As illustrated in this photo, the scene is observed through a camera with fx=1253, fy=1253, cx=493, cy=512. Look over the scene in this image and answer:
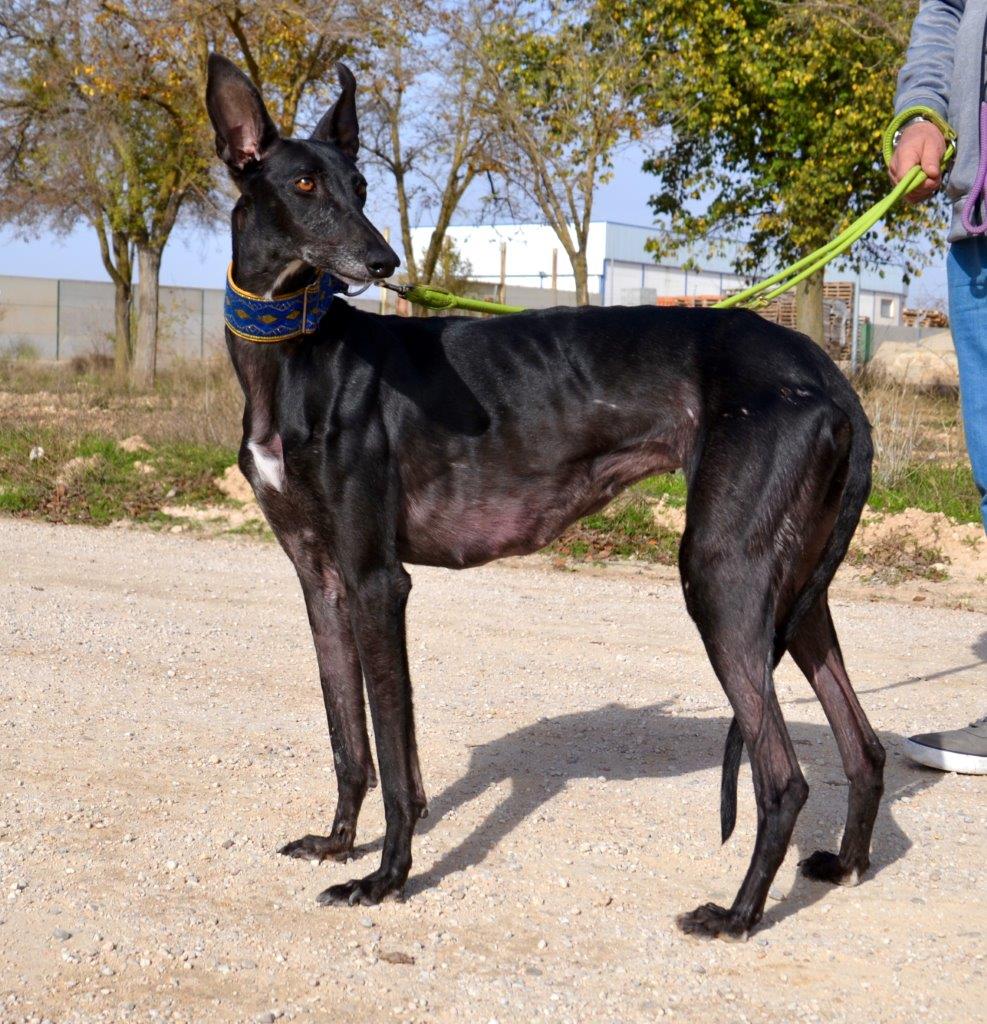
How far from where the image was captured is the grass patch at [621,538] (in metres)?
8.40

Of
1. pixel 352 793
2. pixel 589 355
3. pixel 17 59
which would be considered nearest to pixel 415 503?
pixel 589 355

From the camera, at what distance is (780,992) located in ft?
8.93

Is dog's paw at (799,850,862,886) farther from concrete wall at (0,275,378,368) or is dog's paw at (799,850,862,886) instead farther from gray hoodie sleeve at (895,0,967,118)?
concrete wall at (0,275,378,368)

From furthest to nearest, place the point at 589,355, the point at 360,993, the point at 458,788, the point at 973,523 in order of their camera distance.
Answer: the point at 973,523 < the point at 458,788 < the point at 589,355 < the point at 360,993

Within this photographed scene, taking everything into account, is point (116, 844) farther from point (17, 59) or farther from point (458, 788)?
point (17, 59)

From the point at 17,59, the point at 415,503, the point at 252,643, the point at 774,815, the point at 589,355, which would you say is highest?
the point at 17,59

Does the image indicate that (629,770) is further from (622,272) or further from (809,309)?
(622,272)

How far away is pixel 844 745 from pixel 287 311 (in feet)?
6.21

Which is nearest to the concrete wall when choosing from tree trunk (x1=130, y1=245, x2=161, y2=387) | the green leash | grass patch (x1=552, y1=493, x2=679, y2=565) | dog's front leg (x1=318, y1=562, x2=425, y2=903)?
tree trunk (x1=130, y1=245, x2=161, y2=387)

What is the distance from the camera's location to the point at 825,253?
12.1 feet

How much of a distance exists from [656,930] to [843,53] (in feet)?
60.8

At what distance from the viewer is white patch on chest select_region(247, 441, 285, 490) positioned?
10.6 ft

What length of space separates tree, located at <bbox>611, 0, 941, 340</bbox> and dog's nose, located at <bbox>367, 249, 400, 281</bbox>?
55.1ft

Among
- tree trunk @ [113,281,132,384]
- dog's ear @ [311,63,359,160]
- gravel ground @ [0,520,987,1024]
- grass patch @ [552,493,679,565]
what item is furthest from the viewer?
tree trunk @ [113,281,132,384]
